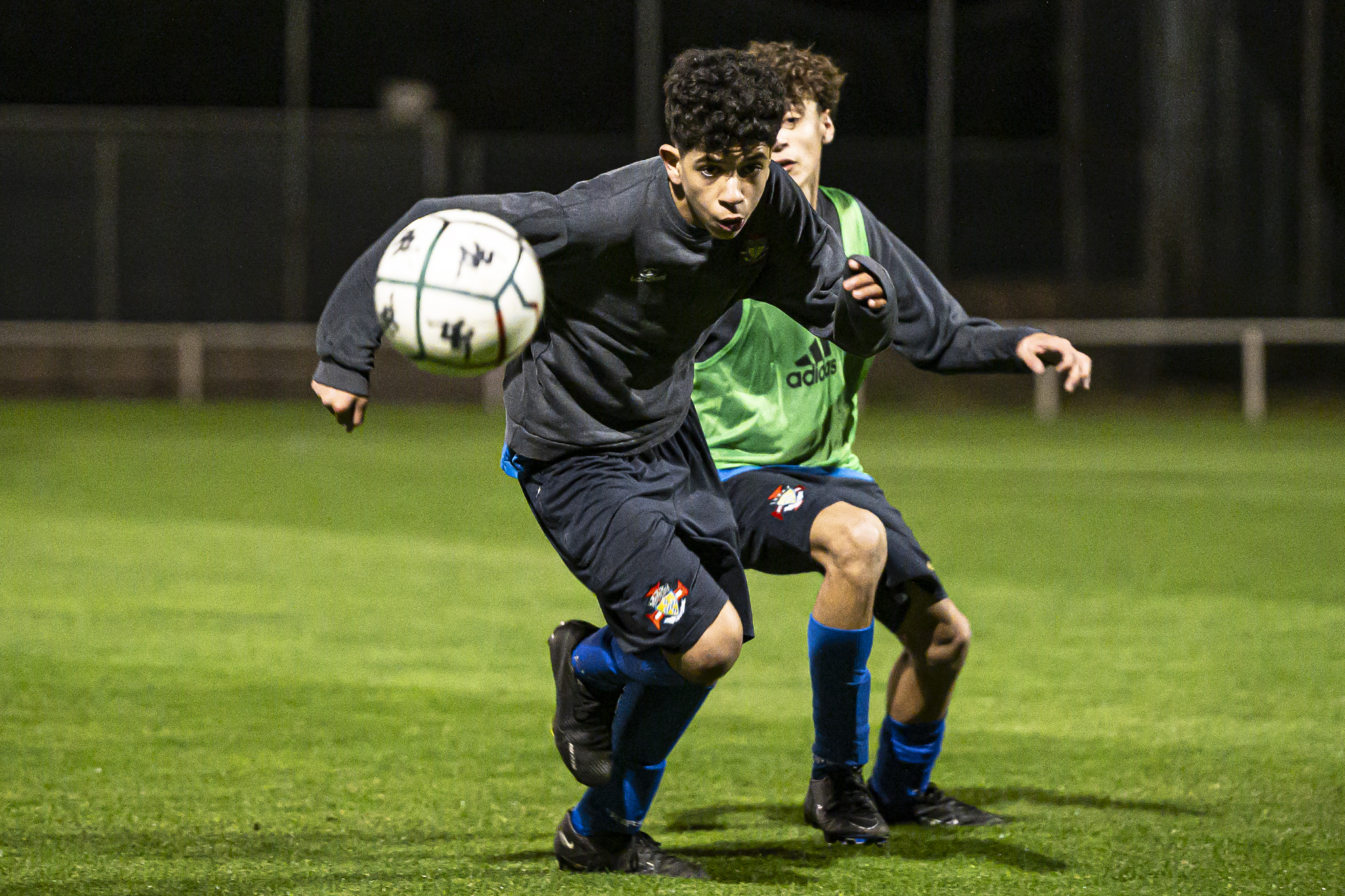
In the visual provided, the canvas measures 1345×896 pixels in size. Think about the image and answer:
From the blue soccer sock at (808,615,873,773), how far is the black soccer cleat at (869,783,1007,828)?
11.5 inches

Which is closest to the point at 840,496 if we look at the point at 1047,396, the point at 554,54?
the point at 1047,396

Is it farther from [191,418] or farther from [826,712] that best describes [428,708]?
[191,418]

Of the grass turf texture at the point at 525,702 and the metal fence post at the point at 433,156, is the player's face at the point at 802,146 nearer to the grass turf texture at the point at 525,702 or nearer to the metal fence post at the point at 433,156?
the grass turf texture at the point at 525,702

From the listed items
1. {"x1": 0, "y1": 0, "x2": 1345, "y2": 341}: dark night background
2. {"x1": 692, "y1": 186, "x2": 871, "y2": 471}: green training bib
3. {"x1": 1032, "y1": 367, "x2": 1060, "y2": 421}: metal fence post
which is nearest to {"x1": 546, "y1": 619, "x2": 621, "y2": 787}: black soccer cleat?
{"x1": 692, "y1": 186, "x2": 871, "y2": 471}: green training bib

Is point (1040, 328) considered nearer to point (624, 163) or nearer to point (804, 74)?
point (624, 163)

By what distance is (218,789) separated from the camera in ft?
15.4

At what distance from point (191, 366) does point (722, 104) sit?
60.2 ft

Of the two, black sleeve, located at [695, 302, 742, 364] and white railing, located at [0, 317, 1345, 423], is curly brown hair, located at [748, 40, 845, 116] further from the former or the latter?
white railing, located at [0, 317, 1345, 423]

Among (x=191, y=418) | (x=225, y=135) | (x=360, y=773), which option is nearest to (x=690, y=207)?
(x=360, y=773)

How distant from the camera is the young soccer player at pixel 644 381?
3.56 meters

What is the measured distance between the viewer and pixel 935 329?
14.0ft

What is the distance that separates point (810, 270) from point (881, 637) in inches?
134

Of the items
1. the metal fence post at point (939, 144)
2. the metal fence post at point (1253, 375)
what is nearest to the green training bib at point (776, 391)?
the metal fence post at point (1253, 375)

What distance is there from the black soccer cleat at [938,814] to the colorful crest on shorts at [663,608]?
1.14 m
